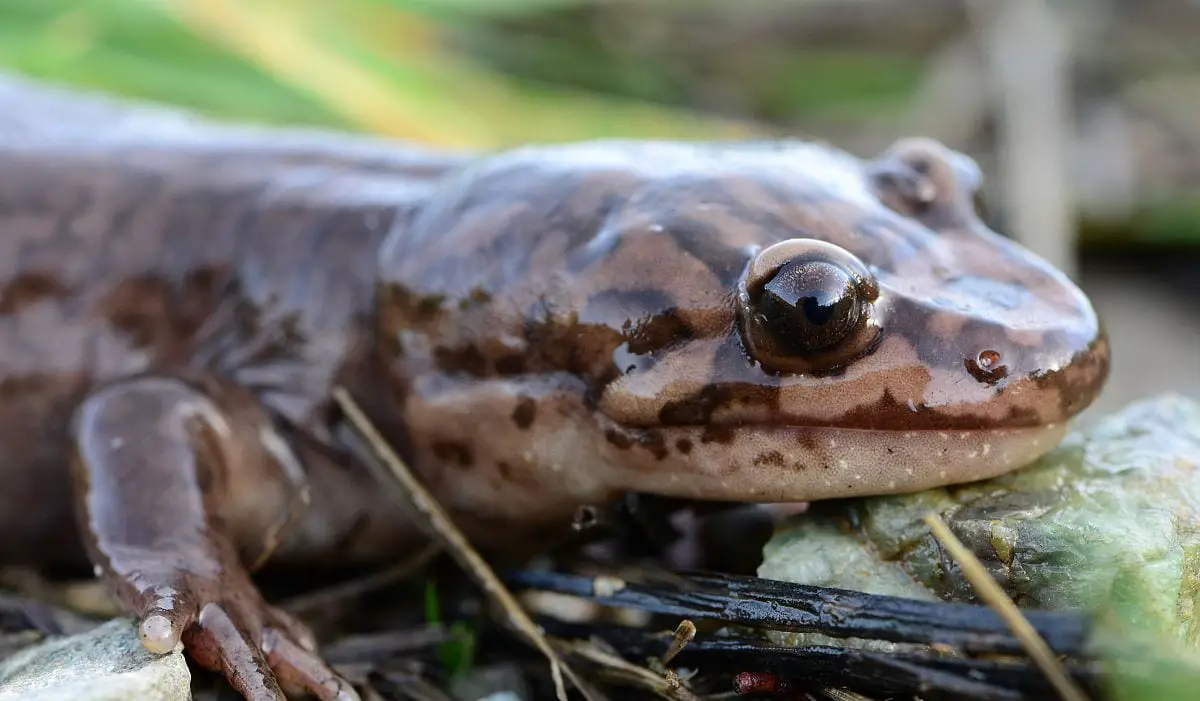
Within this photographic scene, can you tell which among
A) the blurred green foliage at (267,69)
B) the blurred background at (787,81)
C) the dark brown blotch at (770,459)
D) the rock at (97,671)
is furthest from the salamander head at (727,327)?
the blurred green foliage at (267,69)

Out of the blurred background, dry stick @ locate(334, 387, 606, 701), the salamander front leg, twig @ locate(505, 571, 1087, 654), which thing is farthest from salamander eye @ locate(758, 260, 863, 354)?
the blurred background

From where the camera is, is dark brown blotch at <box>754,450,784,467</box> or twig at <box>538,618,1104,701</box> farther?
dark brown blotch at <box>754,450,784,467</box>

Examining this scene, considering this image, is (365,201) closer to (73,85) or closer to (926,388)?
(926,388)

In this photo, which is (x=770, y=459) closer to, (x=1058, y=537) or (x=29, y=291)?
(x=1058, y=537)

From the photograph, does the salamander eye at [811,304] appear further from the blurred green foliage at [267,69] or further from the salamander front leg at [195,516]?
the blurred green foliage at [267,69]

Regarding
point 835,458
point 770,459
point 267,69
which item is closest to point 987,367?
point 835,458

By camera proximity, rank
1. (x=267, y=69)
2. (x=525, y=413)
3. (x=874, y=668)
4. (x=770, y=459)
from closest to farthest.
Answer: (x=874, y=668) < (x=770, y=459) < (x=525, y=413) < (x=267, y=69)

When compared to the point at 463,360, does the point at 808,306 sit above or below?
above

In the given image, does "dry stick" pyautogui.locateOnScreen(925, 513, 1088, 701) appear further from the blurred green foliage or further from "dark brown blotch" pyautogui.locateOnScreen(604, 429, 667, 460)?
the blurred green foliage
